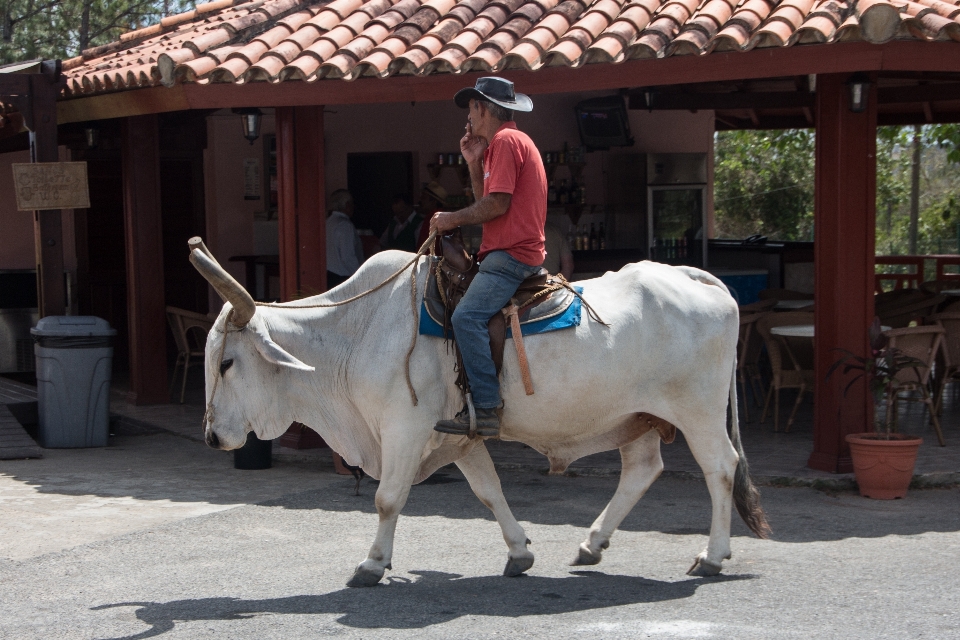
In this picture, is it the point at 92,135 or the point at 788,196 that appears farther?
the point at 788,196

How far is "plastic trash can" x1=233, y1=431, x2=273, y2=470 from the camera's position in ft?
29.2

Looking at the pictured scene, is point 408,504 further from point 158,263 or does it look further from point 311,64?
point 158,263

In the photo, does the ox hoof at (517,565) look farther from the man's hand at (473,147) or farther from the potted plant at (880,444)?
the potted plant at (880,444)

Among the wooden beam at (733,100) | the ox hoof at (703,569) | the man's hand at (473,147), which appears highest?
the wooden beam at (733,100)

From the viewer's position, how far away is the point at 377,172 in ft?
46.5

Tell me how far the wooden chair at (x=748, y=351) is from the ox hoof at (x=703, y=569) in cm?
428

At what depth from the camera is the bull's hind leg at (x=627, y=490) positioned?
6.11m

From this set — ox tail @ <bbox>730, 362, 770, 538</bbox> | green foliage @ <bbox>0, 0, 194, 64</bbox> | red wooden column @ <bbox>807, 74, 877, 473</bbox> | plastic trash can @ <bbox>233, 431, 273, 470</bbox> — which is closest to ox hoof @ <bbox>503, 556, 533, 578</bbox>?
ox tail @ <bbox>730, 362, 770, 538</bbox>

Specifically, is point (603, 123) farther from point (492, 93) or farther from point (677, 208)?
point (492, 93)

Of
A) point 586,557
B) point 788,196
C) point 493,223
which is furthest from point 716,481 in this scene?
point 788,196

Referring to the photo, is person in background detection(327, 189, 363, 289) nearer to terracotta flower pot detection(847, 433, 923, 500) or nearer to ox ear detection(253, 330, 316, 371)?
terracotta flower pot detection(847, 433, 923, 500)

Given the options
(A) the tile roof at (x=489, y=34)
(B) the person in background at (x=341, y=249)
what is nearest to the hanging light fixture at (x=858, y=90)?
(A) the tile roof at (x=489, y=34)

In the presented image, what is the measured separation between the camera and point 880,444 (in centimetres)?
755

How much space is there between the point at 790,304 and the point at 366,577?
6656 mm
